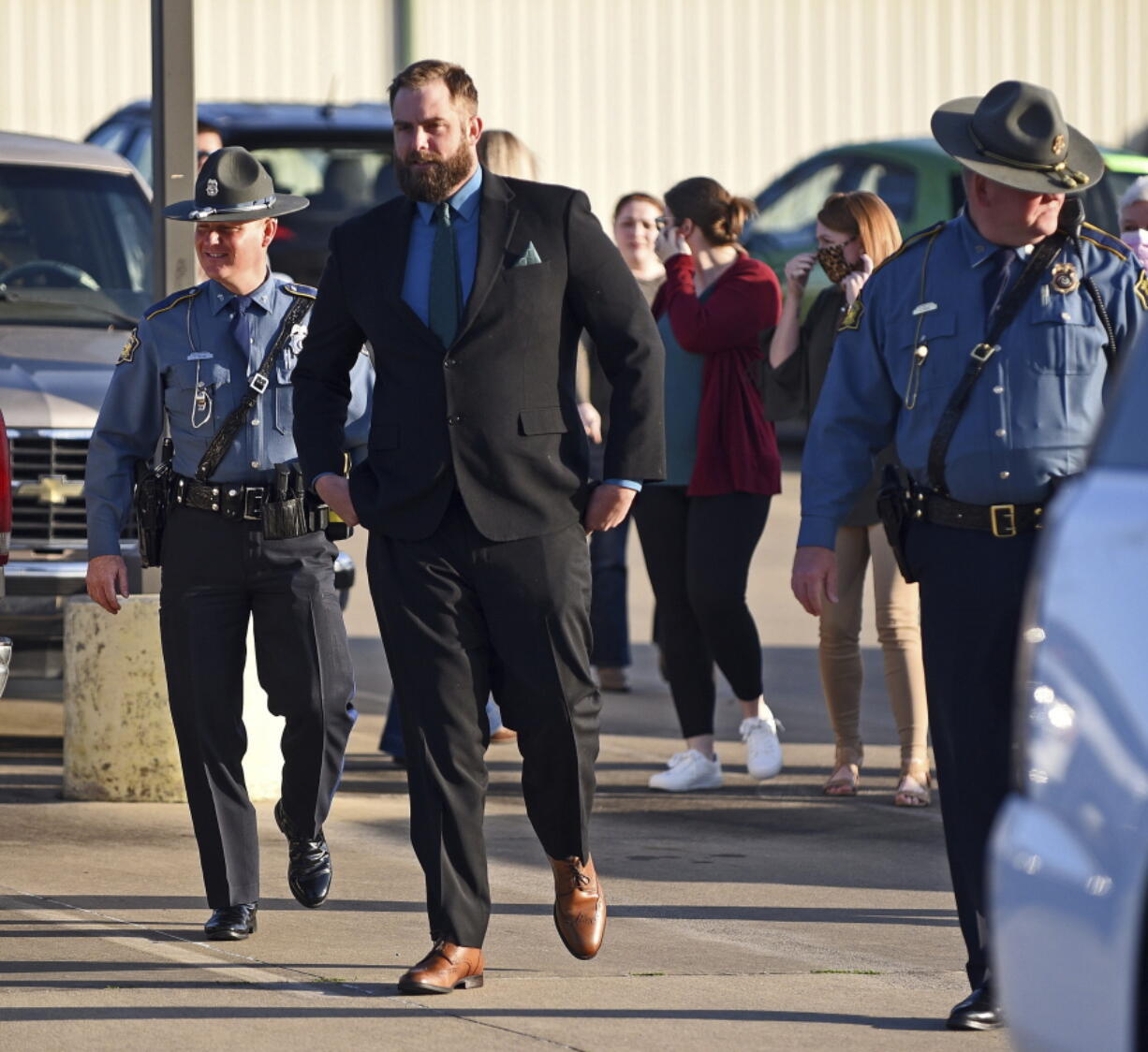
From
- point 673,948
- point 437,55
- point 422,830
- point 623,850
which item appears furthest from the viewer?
point 437,55

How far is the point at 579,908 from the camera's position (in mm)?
5637

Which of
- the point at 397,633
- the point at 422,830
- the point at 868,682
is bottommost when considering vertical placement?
the point at 868,682

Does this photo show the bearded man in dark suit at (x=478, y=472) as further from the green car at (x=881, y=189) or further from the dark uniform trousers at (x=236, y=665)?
the green car at (x=881, y=189)

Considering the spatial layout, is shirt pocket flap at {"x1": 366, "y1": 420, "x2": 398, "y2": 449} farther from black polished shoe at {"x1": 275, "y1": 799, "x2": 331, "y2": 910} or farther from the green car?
the green car

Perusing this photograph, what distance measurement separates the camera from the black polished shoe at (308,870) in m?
6.19

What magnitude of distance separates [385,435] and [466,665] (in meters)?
0.55

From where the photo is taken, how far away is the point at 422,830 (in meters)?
5.48

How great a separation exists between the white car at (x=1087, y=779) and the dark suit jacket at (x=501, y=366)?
6.74 feet

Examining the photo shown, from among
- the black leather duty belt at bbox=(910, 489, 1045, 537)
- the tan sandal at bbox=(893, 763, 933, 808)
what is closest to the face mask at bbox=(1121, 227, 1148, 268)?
the tan sandal at bbox=(893, 763, 933, 808)

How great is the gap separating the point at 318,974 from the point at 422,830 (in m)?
0.48

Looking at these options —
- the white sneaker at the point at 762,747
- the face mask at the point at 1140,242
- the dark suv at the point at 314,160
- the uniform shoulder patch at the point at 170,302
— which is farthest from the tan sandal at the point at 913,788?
the dark suv at the point at 314,160

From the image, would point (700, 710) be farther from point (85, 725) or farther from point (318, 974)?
point (318, 974)

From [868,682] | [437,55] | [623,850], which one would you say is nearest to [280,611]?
[623,850]

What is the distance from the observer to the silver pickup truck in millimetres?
8633
